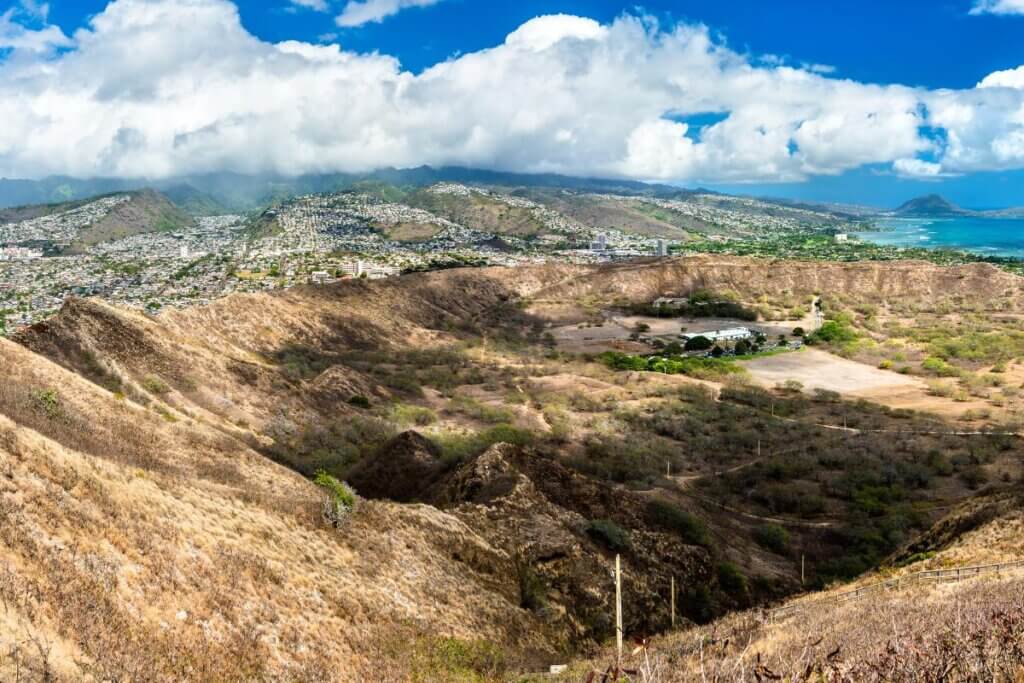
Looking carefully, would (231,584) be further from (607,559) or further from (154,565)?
(607,559)

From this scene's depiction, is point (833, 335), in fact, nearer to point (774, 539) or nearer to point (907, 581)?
point (774, 539)

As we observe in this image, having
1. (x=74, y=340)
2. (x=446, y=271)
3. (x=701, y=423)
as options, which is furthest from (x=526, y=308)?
(x=74, y=340)

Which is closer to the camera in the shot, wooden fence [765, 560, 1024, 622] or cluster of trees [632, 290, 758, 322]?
wooden fence [765, 560, 1024, 622]

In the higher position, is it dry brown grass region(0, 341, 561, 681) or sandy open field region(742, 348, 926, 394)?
dry brown grass region(0, 341, 561, 681)

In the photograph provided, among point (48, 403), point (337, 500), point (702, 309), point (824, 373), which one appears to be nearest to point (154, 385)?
point (48, 403)

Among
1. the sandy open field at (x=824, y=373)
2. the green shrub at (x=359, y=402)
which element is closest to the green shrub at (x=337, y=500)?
the green shrub at (x=359, y=402)

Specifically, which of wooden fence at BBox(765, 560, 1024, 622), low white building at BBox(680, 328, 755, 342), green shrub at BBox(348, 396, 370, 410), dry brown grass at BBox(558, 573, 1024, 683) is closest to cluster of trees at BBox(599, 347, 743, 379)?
low white building at BBox(680, 328, 755, 342)

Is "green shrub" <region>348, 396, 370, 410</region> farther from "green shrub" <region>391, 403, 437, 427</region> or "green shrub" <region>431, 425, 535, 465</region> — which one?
"green shrub" <region>431, 425, 535, 465</region>
